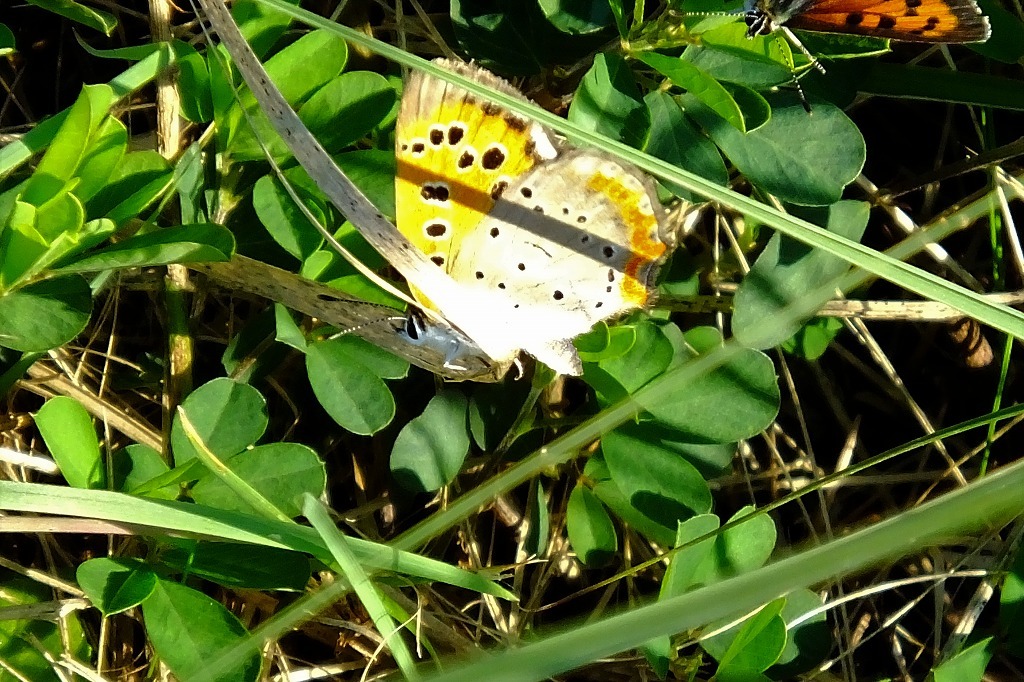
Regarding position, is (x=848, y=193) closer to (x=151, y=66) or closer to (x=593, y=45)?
(x=593, y=45)

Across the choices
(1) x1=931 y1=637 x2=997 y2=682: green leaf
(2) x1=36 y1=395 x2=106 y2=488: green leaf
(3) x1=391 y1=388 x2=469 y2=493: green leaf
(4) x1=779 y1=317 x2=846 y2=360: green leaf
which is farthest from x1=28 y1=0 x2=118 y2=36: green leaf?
(1) x1=931 y1=637 x2=997 y2=682: green leaf

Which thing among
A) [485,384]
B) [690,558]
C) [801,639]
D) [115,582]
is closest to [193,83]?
[485,384]

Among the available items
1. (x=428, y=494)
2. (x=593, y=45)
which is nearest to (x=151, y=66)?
(x=593, y=45)

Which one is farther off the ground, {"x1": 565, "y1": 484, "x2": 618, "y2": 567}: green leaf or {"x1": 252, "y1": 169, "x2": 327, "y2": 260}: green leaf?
{"x1": 252, "y1": 169, "x2": 327, "y2": 260}: green leaf

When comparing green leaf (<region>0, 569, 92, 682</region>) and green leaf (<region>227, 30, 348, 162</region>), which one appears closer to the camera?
green leaf (<region>227, 30, 348, 162</region>)

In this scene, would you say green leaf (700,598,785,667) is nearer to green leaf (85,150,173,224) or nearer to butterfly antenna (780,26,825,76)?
butterfly antenna (780,26,825,76)

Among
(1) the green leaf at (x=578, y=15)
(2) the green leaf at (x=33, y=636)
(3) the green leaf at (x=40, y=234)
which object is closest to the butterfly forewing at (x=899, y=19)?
(1) the green leaf at (x=578, y=15)

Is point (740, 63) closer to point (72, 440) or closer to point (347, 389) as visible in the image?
point (347, 389)
